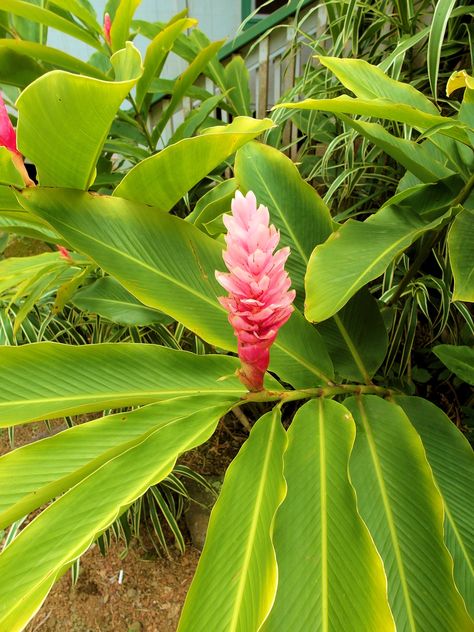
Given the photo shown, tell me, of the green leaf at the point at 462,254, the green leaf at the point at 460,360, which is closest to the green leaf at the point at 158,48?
the green leaf at the point at 462,254

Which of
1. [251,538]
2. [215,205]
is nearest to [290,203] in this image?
[215,205]

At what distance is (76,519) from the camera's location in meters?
0.46

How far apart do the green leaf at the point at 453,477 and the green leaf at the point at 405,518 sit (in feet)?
0.27

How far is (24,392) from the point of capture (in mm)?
588

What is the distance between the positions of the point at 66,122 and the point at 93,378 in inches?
13.1

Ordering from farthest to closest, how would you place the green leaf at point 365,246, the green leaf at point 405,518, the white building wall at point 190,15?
1. the white building wall at point 190,15
2. the green leaf at point 365,246
3. the green leaf at point 405,518

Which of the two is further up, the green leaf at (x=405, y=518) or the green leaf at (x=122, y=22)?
the green leaf at (x=122, y=22)

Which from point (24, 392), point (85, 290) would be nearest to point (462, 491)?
point (24, 392)

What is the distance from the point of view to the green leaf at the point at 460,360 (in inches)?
34.3

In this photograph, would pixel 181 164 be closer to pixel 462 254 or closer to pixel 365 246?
pixel 365 246

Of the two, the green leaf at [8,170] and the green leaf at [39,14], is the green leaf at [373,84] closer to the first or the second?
the green leaf at [8,170]

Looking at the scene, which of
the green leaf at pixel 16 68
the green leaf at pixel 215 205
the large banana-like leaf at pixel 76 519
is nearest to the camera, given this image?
the large banana-like leaf at pixel 76 519

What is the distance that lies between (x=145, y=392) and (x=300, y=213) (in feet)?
1.42

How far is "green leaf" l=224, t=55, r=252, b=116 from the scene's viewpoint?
5.86ft
